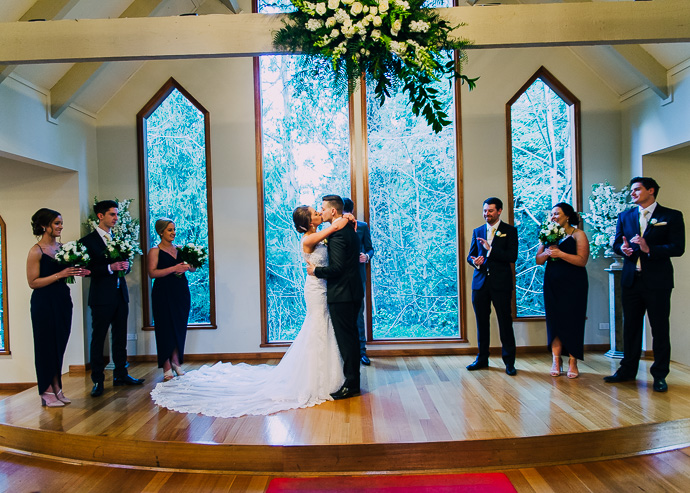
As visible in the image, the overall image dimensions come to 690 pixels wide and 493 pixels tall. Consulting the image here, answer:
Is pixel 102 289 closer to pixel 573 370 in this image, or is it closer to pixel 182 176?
pixel 182 176

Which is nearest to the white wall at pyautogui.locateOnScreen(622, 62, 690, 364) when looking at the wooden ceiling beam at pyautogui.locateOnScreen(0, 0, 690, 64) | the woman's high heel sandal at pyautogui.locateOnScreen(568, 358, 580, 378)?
the woman's high heel sandal at pyautogui.locateOnScreen(568, 358, 580, 378)

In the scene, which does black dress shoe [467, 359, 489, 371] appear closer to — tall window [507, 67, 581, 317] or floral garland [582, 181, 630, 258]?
tall window [507, 67, 581, 317]

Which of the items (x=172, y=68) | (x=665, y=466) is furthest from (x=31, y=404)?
(x=665, y=466)

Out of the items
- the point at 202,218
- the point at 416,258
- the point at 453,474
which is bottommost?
the point at 453,474

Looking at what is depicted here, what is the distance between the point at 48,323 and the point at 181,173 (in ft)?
8.32

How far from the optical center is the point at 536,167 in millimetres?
5996

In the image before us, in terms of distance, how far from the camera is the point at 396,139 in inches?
237

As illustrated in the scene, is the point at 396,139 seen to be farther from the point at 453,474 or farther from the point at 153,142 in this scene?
the point at 453,474

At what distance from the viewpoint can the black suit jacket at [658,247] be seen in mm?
4180

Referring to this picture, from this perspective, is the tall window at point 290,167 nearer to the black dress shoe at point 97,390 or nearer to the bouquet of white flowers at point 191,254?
the bouquet of white flowers at point 191,254

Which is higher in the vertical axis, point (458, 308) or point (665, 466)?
point (458, 308)

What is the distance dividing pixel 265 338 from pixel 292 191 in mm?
1769

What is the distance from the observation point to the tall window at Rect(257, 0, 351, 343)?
6.03 meters

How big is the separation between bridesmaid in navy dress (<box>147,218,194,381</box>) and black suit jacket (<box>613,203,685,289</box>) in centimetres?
405
